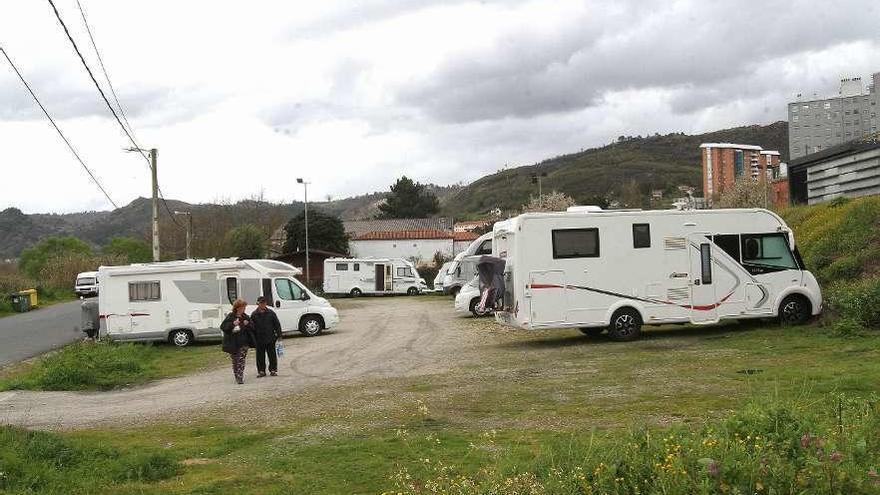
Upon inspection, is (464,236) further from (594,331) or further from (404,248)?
(594,331)

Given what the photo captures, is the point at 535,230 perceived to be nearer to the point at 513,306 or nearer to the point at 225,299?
the point at 513,306

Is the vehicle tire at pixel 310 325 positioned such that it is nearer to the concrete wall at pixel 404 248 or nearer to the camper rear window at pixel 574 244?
the camper rear window at pixel 574 244

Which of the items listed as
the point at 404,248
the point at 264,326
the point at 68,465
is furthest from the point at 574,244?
the point at 404,248

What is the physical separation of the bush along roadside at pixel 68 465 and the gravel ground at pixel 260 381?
8.63ft

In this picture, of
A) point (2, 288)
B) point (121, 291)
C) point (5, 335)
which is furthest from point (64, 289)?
point (121, 291)

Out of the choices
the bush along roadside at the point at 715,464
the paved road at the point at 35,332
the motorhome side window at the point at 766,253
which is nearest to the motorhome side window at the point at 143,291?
the paved road at the point at 35,332

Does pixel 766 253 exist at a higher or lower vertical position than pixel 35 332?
higher

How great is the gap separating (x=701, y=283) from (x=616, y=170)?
320 feet

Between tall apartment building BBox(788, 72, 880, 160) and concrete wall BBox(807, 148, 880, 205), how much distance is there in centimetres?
1281

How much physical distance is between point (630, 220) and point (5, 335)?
22.4 metres

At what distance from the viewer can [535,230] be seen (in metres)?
17.7

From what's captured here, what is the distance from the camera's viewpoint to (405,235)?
78438 mm

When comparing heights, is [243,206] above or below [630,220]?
above

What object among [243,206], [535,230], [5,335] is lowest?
[5,335]
